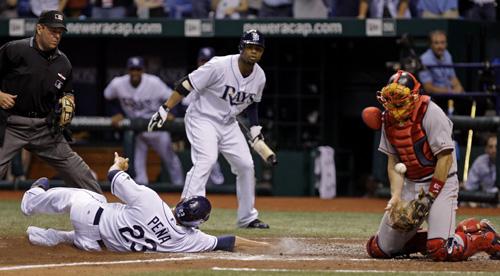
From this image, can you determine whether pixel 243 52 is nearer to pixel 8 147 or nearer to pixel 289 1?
pixel 8 147

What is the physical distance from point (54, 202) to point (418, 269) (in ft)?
8.66

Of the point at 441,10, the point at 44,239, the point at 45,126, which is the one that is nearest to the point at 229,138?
the point at 45,126

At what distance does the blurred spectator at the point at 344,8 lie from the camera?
16.0 m

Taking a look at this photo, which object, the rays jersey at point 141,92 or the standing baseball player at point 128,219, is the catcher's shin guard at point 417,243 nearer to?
the standing baseball player at point 128,219

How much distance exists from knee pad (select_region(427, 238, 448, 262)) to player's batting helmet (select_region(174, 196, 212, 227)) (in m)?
1.54

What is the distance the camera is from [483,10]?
16.1m

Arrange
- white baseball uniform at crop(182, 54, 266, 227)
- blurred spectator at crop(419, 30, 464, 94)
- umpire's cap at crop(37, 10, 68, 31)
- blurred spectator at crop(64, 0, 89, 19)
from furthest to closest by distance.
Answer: blurred spectator at crop(64, 0, 89, 19) < blurred spectator at crop(419, 30, 464, 94) < white baseball uniform at crop(182, 54, 266, 227) < umpire's cap at crop(37, 10, 68, 31)

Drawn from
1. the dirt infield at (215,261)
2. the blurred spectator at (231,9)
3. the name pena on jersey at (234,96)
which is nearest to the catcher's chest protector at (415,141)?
the dirt infield at (215,261)

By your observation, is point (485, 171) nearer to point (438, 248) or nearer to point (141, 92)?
point (141, 92)

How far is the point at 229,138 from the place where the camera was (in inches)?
409

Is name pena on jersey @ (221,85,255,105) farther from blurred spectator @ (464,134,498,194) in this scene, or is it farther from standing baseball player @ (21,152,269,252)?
blurred spectator @ (464,134,498,194)

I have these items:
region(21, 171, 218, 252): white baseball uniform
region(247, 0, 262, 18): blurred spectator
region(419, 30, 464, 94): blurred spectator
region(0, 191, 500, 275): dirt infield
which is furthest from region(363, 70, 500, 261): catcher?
region(247, 0, 262, 18): blurred spectator

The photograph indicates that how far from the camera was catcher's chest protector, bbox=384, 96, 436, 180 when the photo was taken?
311 inches

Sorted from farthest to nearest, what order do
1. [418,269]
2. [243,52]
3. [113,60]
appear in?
[113,60], [243,52], [418,269]
